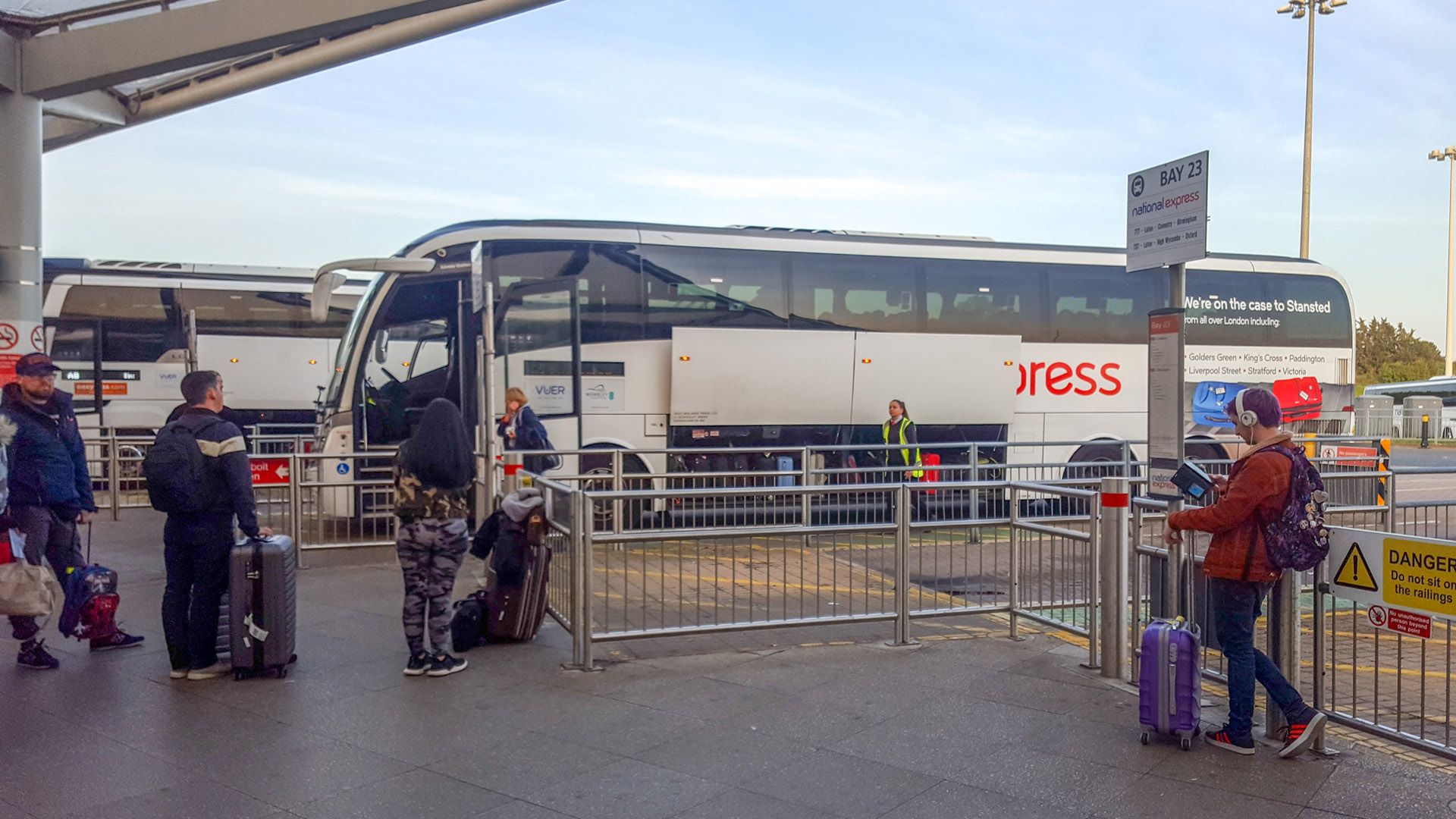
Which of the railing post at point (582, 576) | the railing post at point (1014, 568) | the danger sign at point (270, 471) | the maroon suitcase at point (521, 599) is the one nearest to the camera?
the railing post at point (582, 576)

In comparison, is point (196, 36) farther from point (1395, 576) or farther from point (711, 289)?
point (1395, 576)

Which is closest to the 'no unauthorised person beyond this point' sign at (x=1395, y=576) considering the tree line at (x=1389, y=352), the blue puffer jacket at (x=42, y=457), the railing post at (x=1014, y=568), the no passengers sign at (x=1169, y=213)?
the no passengers sign at (x=1169, y=213)

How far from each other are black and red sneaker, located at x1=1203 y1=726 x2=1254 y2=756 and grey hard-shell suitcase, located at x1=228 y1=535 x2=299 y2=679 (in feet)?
16.7

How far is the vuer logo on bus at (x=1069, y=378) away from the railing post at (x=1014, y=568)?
9.29 meters

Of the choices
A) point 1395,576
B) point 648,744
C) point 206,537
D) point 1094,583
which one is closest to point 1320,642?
point 1395,576

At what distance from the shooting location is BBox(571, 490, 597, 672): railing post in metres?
6.66

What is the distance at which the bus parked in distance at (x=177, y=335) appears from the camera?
2089 centimetres

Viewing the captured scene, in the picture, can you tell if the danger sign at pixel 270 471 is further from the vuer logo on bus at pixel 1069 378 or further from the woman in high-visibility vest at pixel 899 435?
the vuer logo on bus at pixel 1069 378

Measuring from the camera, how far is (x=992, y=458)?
647 inches

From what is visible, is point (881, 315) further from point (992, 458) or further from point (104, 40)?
point (104, 40)

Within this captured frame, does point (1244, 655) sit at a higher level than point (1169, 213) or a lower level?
lower

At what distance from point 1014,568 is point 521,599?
3348mm

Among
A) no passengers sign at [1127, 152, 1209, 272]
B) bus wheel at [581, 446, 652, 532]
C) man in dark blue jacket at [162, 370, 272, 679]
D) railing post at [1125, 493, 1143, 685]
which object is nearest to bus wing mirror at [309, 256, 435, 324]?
bus wheel at [581, 446, 652, 532]

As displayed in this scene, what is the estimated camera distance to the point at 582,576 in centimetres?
671
